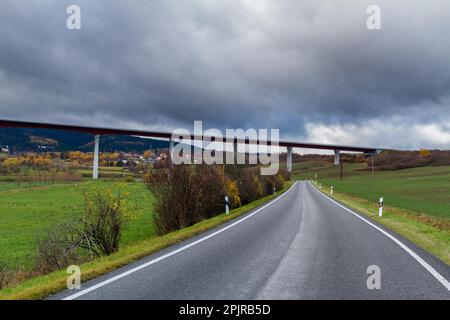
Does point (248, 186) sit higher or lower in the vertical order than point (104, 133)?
lower

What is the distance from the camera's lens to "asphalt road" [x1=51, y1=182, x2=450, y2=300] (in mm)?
5277

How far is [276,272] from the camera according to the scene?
6.45 meters

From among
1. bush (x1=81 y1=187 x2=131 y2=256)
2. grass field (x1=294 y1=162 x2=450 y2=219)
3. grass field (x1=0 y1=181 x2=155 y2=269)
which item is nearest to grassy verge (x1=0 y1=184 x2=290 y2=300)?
bush (x1=81 y1=187 x2=131 y2=256)

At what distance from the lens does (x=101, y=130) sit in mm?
75812

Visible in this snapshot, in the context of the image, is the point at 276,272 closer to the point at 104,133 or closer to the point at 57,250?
the point at 57,250

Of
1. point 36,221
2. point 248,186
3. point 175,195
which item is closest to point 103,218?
point 175,195

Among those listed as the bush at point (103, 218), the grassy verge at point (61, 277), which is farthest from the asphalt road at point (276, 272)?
the bush at point (103, 218)

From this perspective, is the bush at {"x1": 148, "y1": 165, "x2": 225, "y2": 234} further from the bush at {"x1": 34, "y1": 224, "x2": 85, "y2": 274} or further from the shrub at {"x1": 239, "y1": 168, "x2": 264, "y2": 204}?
the shrub at {"x1": 239, "y1": 168, "x2": 264, "y2": 204}

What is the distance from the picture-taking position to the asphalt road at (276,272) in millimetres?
5277

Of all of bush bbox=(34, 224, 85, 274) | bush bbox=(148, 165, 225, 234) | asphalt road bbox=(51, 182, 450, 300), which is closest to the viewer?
asphalt road bbox=(51, 182, 450, 300)

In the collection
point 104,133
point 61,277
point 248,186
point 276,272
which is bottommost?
point 61,277

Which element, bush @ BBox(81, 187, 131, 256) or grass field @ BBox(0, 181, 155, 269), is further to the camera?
grass field @ BBox(0, 181, 155, 269)

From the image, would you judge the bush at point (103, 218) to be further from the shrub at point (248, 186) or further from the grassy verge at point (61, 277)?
the shrub at point (248, 186)

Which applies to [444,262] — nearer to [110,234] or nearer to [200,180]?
[110,234]
